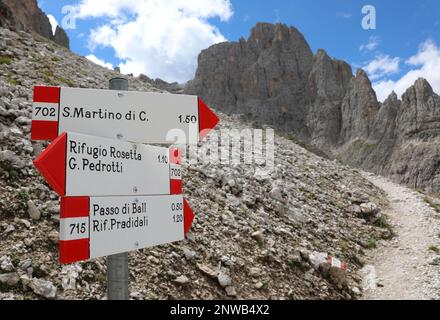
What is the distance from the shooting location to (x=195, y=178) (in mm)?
12359

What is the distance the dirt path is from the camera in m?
9.56

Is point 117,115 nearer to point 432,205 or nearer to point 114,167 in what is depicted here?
point 114,167

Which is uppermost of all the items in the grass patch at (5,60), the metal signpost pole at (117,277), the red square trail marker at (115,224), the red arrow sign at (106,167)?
the grass patch at (5,60)

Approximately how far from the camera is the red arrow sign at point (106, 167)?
2.84m

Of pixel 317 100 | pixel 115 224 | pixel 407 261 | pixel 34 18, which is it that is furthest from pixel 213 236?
pixel 317 100

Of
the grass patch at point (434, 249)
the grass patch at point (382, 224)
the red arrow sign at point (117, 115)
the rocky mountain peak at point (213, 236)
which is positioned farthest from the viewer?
the grass patch at point (382, 224)

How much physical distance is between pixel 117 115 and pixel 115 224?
1115mm

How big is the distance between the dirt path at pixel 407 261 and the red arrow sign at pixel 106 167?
26.7 feet

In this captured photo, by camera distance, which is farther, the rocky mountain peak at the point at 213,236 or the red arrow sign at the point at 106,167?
the rocky mountain peak at the point at 213,236

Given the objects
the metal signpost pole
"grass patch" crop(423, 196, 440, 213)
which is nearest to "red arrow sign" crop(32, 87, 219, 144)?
the metal signpost pole

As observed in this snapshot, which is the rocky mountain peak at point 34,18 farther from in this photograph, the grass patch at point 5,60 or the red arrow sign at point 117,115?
the red arrow sign at point 117,115

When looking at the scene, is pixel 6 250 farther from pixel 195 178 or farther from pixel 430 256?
pixel 430 256

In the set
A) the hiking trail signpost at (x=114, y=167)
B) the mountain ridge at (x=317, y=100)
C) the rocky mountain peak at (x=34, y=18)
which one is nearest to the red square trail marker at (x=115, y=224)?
the hiking trail signpost at (x=114, y=167)

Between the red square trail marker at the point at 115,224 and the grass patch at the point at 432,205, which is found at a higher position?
the red square trail marker at the point at 115,224
